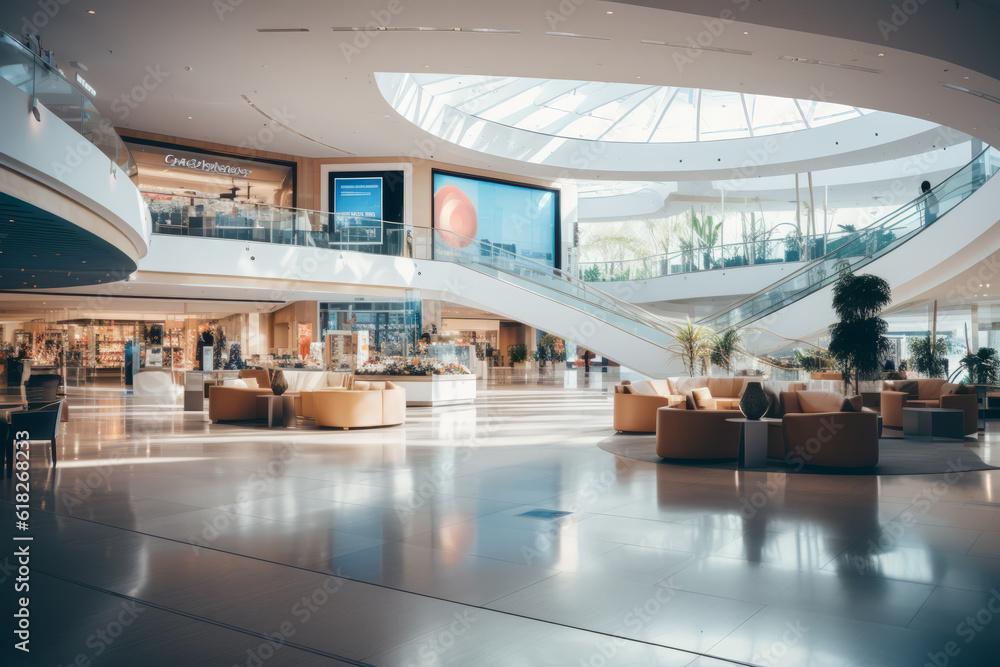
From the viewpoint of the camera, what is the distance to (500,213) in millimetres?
27766

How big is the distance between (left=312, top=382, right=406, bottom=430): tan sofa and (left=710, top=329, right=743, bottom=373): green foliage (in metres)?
8.44

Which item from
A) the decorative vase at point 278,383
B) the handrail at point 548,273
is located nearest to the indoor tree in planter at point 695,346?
the handrail at point 548,273

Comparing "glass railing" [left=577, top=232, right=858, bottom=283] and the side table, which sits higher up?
"glass railing" [left=577, top=232, right=858, bottom=283]

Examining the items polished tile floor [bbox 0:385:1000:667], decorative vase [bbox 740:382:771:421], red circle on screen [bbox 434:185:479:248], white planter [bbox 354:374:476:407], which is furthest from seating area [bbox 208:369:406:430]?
red circle on screen [bbox 434:185:479:248]

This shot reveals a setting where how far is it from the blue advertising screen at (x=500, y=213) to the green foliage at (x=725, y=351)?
9.70 metres

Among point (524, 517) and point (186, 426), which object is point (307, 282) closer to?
point (186, 426)

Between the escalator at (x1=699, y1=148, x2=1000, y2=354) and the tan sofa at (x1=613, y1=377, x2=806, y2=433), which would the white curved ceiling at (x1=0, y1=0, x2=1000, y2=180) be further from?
the escalator at (x1=699, y1=148, x2=1000, y2=354)

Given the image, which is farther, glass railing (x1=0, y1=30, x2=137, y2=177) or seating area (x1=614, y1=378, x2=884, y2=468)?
seating area (x1=614, y1=378, x2=884, y2=468)

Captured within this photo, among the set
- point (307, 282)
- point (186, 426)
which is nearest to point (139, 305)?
point (307, 282)

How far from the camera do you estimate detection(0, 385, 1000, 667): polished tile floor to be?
325cm

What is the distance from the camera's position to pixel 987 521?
18.0 feet

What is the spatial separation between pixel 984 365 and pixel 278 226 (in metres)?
17.8

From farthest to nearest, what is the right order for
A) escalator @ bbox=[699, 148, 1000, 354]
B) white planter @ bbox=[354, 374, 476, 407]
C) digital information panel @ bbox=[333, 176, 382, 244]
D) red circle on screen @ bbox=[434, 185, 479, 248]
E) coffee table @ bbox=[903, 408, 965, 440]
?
red circle on screen @ bbox=[434, 185, 479, 248], digital information panel @ bbox=[333, 176, 382, 244], white planter @ bbox=[354, 374, 476, 407], escalator @ bbox=[699, 148, 1000, 354], coffee table @ bbox=[903, 408, 965, 440]

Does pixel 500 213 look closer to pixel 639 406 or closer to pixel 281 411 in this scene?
pixel 281 411
